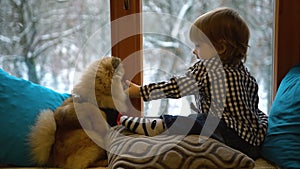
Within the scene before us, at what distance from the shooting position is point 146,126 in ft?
4.48

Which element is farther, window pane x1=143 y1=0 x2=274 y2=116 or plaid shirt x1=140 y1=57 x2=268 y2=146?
window pane x1=143 y1=0 x2=274 y2=116

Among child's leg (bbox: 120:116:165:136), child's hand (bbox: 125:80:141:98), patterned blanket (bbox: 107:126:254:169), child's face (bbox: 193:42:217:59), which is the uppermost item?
child's face (bbox: 193:42:217:59)

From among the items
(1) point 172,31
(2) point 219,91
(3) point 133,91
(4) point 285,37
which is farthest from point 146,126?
(4) point 285,37

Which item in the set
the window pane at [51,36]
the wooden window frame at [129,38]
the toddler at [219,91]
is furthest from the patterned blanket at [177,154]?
the window pane at [51,36]

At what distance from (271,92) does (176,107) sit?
478 millimetres

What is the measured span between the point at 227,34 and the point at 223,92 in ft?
0.75

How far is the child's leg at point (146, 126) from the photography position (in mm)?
1355

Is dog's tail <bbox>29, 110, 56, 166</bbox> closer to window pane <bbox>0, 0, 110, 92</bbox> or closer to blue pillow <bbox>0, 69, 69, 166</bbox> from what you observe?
blue pillow <bbox>0, 69, 69, 166</bbox>

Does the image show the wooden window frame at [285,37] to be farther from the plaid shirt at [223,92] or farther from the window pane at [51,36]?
the window pane at [51,36]

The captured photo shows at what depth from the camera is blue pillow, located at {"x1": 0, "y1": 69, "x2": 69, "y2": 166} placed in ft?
4.43

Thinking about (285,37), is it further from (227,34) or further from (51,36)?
(51,36)

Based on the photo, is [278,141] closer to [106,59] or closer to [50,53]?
[106,59]

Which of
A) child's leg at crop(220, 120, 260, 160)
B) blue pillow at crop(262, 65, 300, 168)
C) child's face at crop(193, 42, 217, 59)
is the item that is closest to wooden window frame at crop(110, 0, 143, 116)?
child's face at crop(193, 42, 217, 59)

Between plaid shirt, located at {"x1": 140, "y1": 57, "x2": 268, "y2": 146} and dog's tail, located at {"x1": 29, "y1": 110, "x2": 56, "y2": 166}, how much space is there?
386 mm
